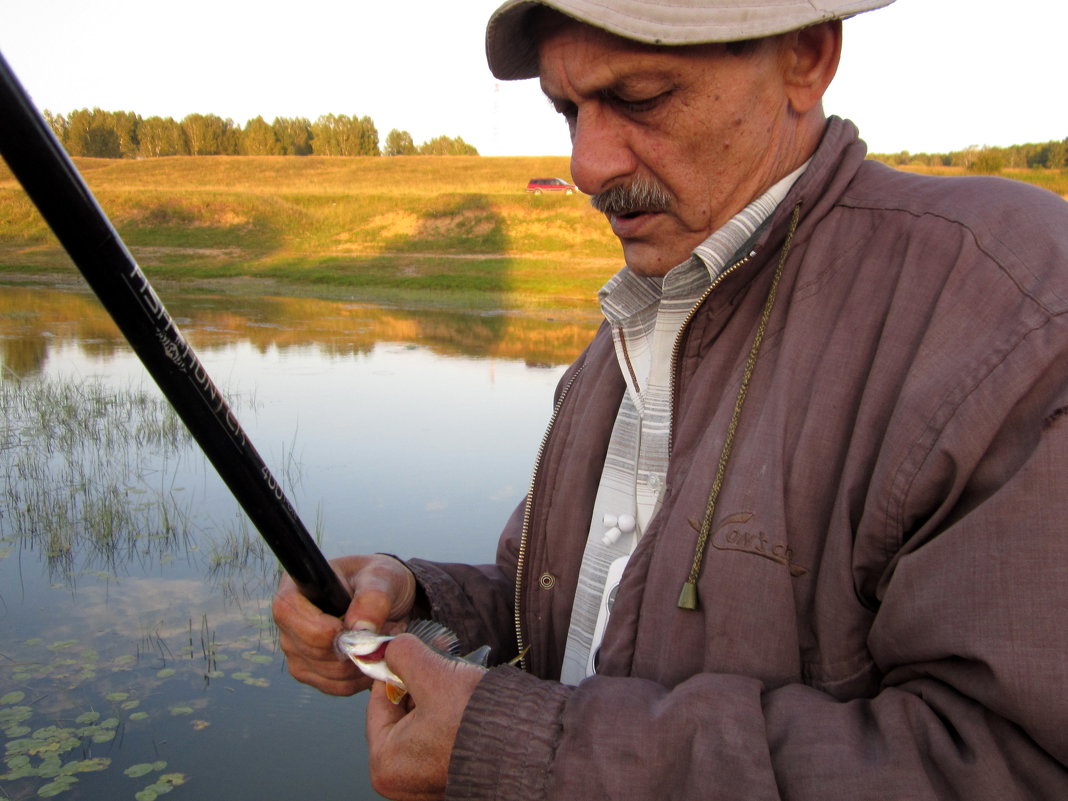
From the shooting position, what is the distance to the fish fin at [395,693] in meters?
1.51

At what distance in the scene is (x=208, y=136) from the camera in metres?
73.1

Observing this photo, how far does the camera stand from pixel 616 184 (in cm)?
166

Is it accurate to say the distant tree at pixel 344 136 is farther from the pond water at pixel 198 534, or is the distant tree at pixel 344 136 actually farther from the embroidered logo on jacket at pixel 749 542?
the embroidered logo on jacket at pixel 749 542

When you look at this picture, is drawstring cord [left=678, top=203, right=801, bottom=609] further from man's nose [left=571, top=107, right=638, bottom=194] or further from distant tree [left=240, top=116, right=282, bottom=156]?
distant tree [left=240, top=116, right=282, bottom=156]

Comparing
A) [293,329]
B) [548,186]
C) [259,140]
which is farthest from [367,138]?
[293,329]

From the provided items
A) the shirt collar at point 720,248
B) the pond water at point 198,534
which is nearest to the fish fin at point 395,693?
the shirt collar at point 720,248

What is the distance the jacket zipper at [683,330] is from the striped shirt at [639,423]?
0.03 meters

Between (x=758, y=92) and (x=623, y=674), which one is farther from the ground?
(x=758, y=92)

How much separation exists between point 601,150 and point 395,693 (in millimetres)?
1052

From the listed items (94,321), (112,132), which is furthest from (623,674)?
(112,132)

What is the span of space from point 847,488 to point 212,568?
198 inches

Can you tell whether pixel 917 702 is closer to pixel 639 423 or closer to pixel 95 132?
pixel 639 423

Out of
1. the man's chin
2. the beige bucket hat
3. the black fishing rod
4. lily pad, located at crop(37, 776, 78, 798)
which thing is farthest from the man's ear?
lily pad, located at crop(37, 776, 78, 798)

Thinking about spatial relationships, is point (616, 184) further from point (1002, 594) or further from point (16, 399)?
point (16, 399)
